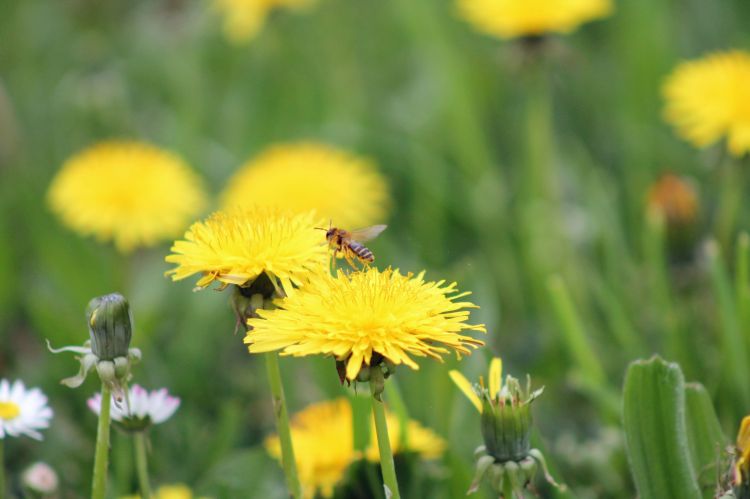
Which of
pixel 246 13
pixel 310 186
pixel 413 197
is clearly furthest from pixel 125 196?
pixel 246 13

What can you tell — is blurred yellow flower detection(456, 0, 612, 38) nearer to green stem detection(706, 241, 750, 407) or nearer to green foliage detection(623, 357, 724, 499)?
green stem detection(706, 241, 750, 407)

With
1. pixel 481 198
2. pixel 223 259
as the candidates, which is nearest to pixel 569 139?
pixel 481 198

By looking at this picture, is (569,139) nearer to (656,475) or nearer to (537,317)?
(537,317)

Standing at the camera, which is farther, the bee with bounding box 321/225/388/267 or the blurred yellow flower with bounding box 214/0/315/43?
the blurred yellow flower with bounding box 214/0/315/43

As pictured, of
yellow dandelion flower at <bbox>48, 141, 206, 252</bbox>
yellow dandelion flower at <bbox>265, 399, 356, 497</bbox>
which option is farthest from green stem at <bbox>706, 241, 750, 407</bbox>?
Result: yellow dandelion flower at <bbox>48, 141, 206, 252</bbox>

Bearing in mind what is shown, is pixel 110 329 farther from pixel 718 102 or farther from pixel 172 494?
pixel 718 102

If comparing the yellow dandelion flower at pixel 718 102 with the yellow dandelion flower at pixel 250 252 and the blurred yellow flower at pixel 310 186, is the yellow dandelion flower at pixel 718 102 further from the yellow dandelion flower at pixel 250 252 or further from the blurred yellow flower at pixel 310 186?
the yellow dandelion flower at pixel 250 252
